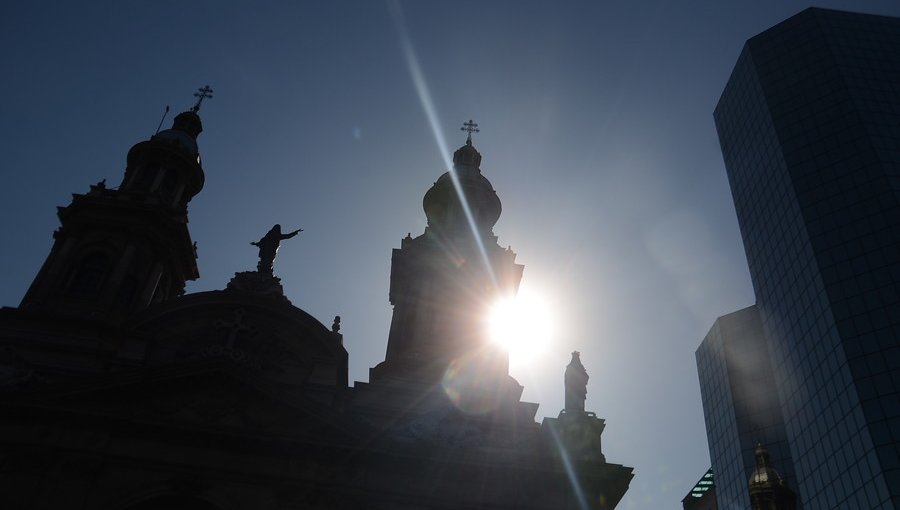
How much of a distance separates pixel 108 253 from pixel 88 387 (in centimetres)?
1029

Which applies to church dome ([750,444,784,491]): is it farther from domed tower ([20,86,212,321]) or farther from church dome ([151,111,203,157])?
church dome ([151,111,203,157])

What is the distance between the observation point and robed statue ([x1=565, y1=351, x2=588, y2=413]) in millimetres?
25781

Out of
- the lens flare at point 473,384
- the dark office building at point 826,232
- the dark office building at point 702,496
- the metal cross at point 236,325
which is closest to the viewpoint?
the metal cross at point 236,325

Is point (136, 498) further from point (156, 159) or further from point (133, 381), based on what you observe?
point (156, 159)

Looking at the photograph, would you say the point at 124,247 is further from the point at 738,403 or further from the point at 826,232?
the point at 738,403

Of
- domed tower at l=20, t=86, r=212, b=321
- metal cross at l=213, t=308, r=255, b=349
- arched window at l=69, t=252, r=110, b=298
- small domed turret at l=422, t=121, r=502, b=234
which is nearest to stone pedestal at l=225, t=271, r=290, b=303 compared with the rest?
metal cross at l=213, t=308, r=255, b=349

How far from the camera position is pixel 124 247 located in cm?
3212

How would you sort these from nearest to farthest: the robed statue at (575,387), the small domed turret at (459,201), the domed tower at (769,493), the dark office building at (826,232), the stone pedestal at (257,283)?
the domed tower at (769,493) → the robed statue at (575,387) → the stone pedestal at (257,283) → the small domed turret at (459,201) → the dark office building at (826,232)

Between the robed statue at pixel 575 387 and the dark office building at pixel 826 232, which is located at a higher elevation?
the dark office building at pixel 826 232

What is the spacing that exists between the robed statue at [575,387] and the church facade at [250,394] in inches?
2.8

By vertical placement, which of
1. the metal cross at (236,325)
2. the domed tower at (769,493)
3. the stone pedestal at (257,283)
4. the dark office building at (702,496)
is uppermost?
the dark office building at (702,496)

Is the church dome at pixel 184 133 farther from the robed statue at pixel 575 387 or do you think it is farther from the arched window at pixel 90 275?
the robed statue at pixel 575 387

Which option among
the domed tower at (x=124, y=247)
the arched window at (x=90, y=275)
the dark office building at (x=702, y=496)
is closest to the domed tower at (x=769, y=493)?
the domed tower at (x=124, y=247)

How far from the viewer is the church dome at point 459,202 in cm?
3712
